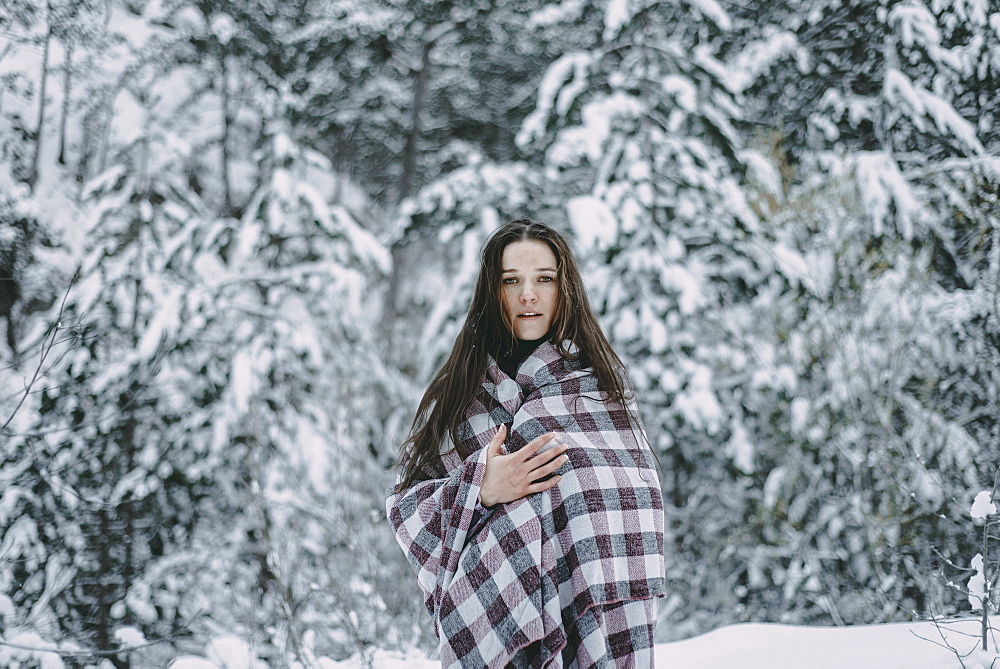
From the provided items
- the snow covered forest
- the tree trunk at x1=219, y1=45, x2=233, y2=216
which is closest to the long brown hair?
the snow covered forest

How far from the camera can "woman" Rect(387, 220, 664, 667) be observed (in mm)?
1591

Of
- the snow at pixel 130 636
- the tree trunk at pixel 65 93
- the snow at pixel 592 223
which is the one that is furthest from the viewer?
the snow at pixel 592 223

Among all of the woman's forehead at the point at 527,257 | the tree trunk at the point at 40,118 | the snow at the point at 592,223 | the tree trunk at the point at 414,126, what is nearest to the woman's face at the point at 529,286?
the woman's forehead at the point at 527,257

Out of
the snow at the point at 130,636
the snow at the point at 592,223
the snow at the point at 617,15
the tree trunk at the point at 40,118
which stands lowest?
the snow at the point at 130,636

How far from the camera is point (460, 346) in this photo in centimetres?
191

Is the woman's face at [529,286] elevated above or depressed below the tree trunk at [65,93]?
below

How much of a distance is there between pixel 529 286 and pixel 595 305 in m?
3.07

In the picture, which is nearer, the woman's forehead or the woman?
the woman

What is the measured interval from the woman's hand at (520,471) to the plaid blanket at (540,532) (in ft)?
0.09

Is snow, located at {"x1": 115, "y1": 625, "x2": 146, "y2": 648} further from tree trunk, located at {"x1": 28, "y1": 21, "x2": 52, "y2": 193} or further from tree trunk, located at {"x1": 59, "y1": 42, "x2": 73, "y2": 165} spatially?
tree trunk, located at {"x1": 59, "y1": 42, "x2": 73, "y2": 165}

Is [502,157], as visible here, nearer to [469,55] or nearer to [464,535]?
[469,55]

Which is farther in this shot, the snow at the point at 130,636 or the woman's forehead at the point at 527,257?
the snow at the point at 130,636

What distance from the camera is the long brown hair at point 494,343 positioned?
1.81m

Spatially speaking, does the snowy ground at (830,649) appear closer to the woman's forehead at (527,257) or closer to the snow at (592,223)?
the woman's forehead at (527,257)
